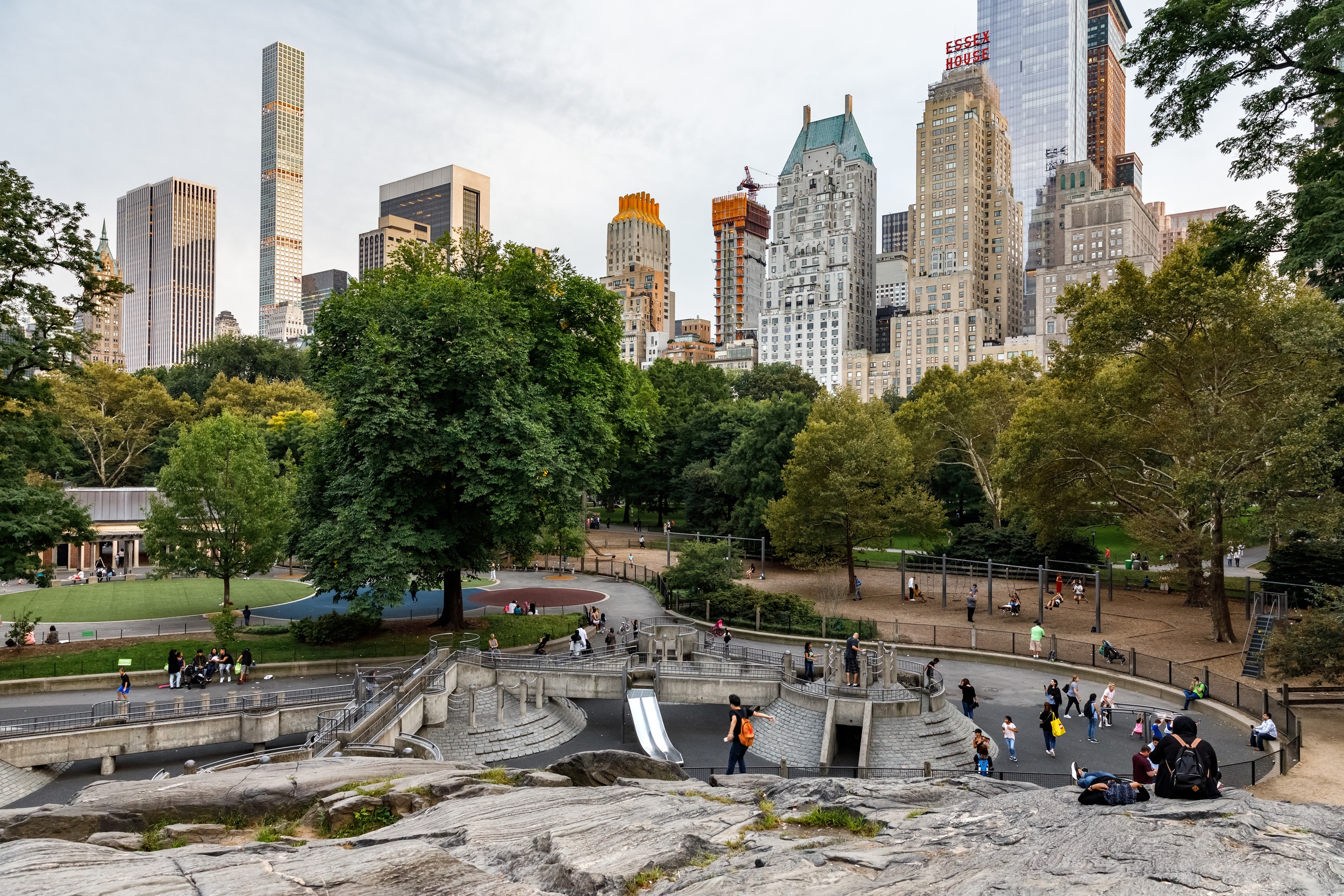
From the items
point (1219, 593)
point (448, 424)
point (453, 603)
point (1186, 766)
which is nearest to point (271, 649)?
point (453, 603)

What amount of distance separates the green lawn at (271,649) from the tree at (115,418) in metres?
54.9

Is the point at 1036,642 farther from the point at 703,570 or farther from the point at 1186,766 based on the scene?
the point at 1186,766

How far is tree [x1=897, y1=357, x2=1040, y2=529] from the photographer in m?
62.8

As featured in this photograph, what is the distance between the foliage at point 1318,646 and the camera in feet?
82.9

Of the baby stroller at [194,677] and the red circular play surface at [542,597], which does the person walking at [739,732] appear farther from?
the red circular play surface at [542,597]

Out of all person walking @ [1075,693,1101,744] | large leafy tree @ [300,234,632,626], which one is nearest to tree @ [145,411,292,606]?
large leafy tree @ [300,234,632,626]

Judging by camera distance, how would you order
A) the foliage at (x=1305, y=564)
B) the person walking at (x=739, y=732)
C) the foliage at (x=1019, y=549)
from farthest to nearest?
1. the foliage at (x=1019, y=549)
2. the foliage at (x=1305, y=564)
3. the person walking at (x=739, y=732)

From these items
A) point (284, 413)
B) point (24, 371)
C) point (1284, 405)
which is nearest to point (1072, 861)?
point (1284, 405)

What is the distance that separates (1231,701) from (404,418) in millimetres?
29982

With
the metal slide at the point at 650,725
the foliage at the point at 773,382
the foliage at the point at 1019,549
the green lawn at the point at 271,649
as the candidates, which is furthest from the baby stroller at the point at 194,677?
the foliage at the point at 773,382

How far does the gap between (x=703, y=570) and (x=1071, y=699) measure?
62.8ft

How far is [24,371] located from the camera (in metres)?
31.3

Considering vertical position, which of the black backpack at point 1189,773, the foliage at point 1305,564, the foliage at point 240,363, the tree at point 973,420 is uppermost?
the foliage at point 240,363

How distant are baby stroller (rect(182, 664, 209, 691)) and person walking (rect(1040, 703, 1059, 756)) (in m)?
28.5
